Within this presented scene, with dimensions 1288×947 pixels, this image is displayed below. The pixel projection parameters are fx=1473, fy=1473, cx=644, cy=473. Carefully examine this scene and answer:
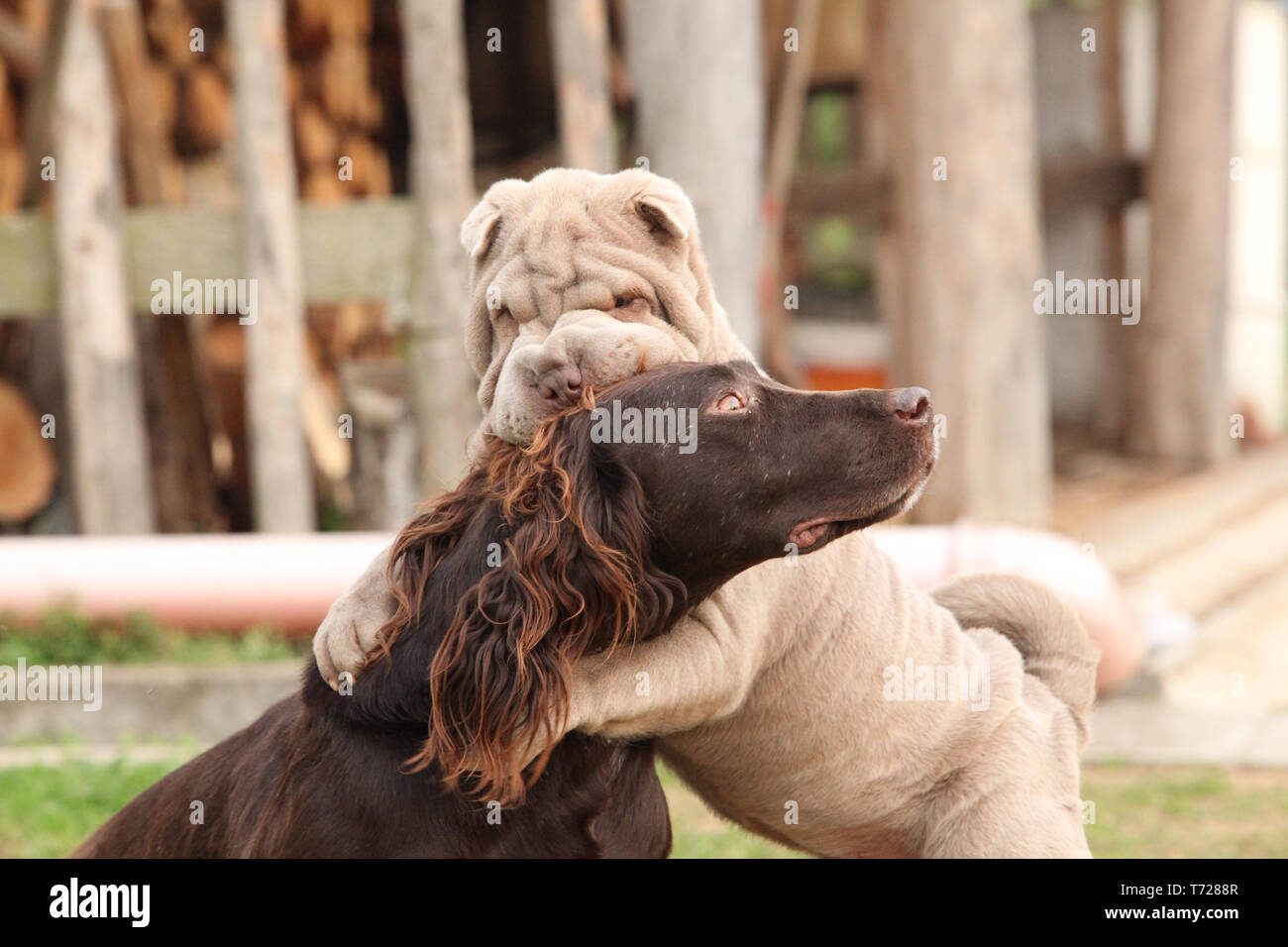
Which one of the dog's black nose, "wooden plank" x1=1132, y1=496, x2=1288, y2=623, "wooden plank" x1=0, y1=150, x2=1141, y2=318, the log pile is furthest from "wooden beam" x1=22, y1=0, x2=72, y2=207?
"wooden plank" x1=1132, y1=496, x2=1288, y2=623

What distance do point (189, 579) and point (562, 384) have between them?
3.47 metres

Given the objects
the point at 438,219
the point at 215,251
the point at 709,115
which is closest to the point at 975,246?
the point at 709,115

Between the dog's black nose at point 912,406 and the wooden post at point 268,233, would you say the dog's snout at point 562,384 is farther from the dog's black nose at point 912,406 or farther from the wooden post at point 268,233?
the wooden post at point 268,233

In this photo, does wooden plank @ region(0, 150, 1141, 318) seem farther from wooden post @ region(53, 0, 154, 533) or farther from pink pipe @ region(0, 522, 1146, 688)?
pink pipe @ region(0, 522, 1146, 688)

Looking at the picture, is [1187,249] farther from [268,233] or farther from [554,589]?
[554,589]

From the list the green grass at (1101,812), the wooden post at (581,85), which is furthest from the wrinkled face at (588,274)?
the wooden post at (581,85)

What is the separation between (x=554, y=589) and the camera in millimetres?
2492

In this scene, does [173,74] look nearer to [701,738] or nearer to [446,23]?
[446,23]

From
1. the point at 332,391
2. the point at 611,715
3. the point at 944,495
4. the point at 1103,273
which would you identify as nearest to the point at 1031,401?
the point at 944,495

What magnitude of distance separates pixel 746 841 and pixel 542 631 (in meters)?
2.37

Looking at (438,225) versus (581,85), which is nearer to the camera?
(438,225)

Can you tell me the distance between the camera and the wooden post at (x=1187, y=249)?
29.6ft

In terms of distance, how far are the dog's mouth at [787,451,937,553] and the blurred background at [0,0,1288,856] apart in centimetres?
223

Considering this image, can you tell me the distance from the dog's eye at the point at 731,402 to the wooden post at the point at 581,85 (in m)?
3.88
